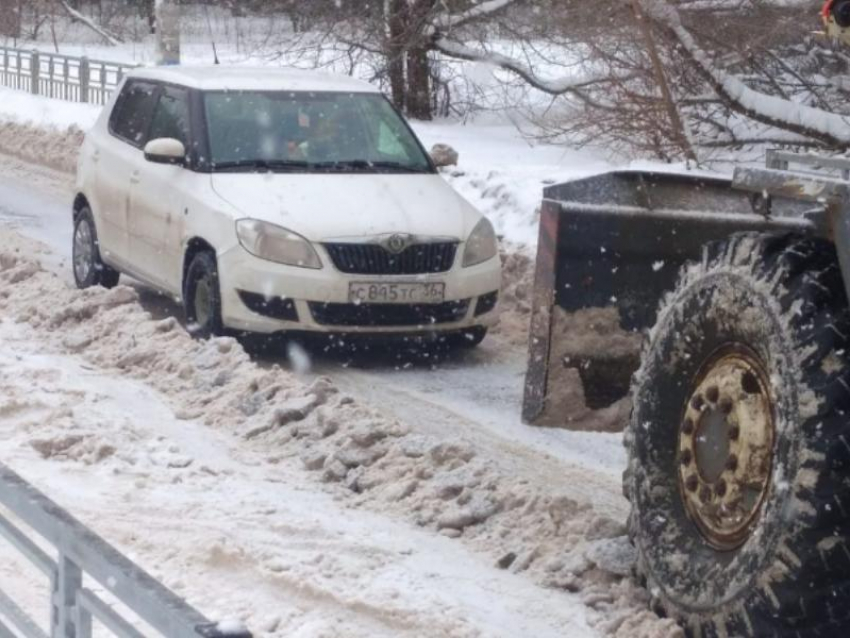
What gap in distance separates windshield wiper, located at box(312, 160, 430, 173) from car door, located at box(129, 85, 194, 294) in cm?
81

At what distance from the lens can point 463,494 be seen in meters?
6.08

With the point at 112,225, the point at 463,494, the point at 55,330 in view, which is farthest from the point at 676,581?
the point at 112,225

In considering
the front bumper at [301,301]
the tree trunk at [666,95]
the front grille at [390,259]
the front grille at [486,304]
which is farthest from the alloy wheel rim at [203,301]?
the tree trunk at [666,95]

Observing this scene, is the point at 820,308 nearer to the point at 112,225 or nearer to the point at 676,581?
the point at 676,581

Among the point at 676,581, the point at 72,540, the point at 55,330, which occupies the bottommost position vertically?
the point at 55,330

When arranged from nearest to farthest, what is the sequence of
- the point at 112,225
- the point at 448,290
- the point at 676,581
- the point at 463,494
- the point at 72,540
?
the point at 72,540 → the point at 676,581 → the point at 463,494 → the point at 448,290 → the point at 112,225

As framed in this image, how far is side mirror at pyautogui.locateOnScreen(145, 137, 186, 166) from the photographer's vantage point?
9547mm

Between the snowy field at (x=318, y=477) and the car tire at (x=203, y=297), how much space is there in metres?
0.25

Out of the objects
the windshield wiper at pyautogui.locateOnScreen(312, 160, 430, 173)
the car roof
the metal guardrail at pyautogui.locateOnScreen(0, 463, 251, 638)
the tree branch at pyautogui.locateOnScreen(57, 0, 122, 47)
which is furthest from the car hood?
the tree branch at pyautogui.locateOnScreen(57, 0, 122, 47)

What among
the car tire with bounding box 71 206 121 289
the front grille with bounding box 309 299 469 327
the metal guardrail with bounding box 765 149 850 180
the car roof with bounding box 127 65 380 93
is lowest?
the car tire with bounding box 71 206 121 289

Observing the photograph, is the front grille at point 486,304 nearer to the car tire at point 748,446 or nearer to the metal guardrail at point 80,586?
the car tire at point 748,446

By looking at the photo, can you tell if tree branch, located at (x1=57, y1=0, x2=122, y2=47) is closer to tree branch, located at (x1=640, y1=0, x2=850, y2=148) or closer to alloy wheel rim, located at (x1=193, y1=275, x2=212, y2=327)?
tree branch, located at (x1=640, y1=0, x2=850, y2=148)

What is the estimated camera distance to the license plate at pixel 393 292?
880cm

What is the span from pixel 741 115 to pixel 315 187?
6121 mm
